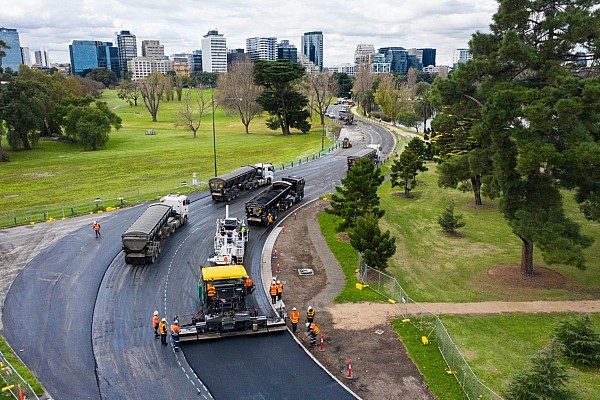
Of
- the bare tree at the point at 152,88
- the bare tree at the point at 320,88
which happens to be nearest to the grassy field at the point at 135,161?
the bare tree at the point at 320,88

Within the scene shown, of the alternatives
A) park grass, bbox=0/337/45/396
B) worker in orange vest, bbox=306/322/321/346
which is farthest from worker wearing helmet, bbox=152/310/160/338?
worker in orange vest, bbox=306/322/321/346

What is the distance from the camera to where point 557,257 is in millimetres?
24641

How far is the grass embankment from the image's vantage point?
21.1m

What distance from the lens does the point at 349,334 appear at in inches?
928

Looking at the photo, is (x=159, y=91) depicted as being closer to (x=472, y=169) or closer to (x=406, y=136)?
(x=406, y=136)

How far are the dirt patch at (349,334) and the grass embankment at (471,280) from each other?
29.4 inches

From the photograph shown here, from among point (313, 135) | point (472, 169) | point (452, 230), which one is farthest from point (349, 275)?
point (313, 135)

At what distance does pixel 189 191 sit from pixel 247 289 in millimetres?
30874

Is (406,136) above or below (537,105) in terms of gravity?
below

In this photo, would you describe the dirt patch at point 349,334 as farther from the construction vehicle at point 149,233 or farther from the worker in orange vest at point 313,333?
the construction vehicle at point 149,233

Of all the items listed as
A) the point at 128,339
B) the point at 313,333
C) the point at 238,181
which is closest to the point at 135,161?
the point at 238,181

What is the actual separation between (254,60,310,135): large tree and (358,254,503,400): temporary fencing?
7097cm

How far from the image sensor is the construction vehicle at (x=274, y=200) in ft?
131

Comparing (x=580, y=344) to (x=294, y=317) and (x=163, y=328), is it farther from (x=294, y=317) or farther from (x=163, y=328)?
(x=163, y=328)
